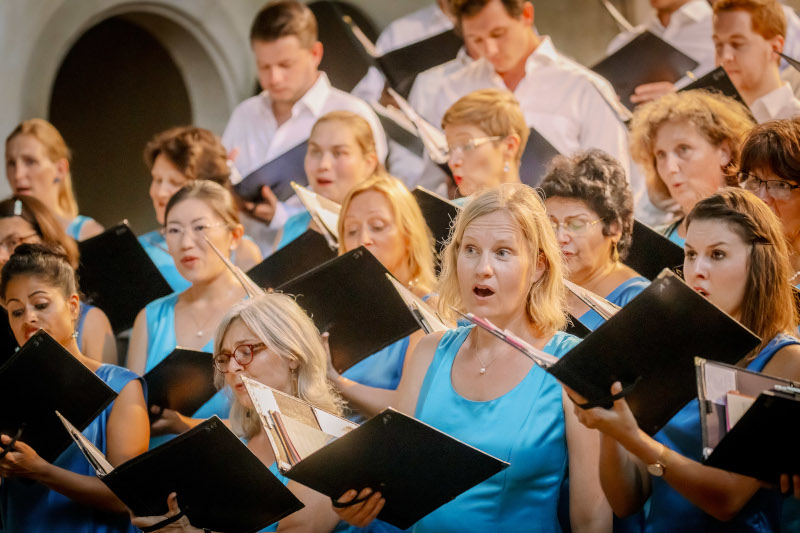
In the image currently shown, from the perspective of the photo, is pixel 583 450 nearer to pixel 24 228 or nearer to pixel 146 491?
pixel 146 491

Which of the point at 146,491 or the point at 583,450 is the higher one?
the point at 146,491

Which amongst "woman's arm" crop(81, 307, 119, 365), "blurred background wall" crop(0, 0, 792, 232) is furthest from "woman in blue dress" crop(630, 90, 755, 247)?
"blurred background wall" crop(0, 0, 792, 232)

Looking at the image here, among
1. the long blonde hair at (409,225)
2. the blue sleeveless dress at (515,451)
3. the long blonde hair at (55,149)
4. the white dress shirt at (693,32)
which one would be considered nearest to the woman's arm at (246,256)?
the long blonde hair at (409,225)

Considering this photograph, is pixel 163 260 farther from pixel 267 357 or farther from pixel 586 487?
pixel 586 487

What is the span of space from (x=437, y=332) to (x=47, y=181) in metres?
2.98

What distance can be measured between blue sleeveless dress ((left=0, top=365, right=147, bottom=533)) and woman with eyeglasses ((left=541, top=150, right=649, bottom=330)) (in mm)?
1394

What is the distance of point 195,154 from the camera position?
440 centimetres

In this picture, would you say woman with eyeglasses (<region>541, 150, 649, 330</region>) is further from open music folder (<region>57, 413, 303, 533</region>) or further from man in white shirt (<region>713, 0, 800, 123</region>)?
open music folder (<region>57, 413, 303, 533</region>)

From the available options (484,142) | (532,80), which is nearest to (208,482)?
(484,142)

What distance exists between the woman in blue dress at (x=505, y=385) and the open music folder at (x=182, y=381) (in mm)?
853

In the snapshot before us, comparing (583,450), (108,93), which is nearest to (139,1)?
(108,93)

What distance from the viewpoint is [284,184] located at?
177 inches

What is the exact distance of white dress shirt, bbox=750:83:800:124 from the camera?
3852mm

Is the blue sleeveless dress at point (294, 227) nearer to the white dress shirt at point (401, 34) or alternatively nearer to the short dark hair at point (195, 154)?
the short dark hair at point (195, 154)
